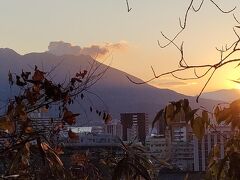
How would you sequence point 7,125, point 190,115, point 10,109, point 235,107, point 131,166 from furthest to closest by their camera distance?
point 10,109 < point 7,125 < point 131,166 < point 190,115 < point 235,107

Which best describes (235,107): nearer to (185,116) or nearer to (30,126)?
(185,116)

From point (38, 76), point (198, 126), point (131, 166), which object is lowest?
point (131, 166)

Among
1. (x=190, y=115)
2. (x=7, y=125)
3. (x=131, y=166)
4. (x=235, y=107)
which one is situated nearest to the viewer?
(x=235, y=107)

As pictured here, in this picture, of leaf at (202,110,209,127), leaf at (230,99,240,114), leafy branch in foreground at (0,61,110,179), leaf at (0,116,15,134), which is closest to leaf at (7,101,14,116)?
leafy branch in foreground at (0,61,110,179)

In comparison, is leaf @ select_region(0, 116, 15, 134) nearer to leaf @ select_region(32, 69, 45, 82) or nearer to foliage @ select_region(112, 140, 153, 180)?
leaf @ select_region(32, 69, 45, 82)

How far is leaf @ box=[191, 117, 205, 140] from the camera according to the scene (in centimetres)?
159

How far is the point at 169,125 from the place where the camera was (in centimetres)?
163

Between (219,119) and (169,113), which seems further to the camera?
(169,113)

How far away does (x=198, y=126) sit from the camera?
160 cm

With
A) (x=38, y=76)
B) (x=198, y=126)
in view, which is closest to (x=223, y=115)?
(x=198, y=126)

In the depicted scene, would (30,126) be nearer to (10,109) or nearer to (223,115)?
(10,109)

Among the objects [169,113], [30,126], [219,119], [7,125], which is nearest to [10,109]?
[30,126]

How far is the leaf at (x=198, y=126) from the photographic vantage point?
5.20 ft

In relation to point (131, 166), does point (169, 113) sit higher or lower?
higher
